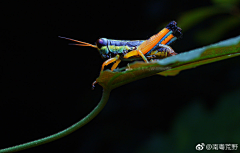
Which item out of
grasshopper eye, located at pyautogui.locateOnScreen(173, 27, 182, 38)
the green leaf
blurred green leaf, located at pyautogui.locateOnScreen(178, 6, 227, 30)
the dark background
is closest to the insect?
grasshopper eye, located at pyautogui.locateOnScreen(173, 27, 182, 38)

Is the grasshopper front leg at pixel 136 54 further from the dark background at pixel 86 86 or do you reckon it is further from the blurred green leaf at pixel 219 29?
the blurred green leaf at pixel 219 29

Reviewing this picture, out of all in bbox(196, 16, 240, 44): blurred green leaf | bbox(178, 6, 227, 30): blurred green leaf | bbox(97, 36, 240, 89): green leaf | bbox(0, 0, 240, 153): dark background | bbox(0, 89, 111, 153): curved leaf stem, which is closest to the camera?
bbox(97, 36, 240, 89): green leaf

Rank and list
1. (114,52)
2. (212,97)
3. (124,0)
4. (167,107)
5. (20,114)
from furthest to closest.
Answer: (124,0) < (167,107) < (20,114) < (212,97) < (114,52)

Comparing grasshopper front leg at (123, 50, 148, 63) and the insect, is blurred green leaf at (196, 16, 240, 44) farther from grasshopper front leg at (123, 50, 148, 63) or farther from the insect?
grasshopper front leg at (123, 50, 148, 63)

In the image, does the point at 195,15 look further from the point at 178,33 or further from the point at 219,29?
the point at 178,33

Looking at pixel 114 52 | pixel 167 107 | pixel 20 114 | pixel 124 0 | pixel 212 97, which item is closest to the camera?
Answer: pixel 114 52

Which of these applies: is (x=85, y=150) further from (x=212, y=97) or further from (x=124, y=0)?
(x=124, y=0)

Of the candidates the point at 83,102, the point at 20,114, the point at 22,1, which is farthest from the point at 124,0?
the point at 20,114
